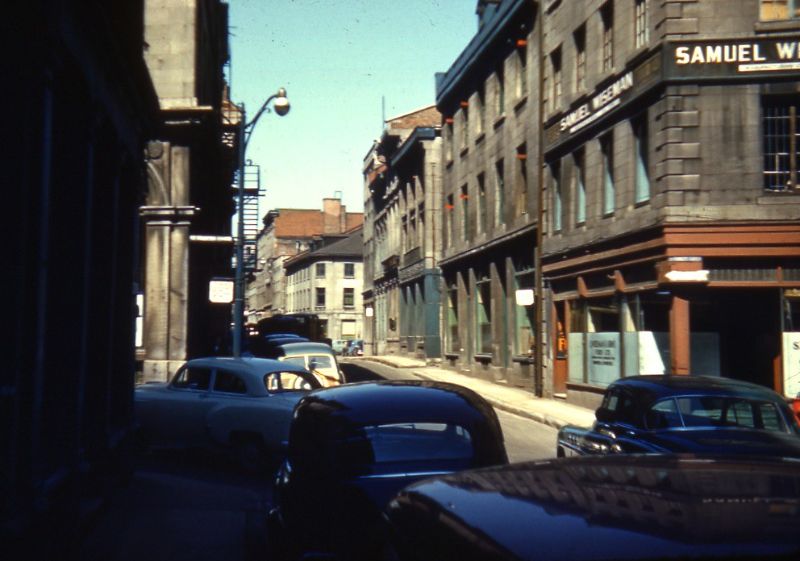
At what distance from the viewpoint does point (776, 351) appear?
65.2ft

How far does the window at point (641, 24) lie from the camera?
2200cm

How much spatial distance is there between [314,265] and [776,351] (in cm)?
7361

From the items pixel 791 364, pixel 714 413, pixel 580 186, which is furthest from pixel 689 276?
pixel 714 413

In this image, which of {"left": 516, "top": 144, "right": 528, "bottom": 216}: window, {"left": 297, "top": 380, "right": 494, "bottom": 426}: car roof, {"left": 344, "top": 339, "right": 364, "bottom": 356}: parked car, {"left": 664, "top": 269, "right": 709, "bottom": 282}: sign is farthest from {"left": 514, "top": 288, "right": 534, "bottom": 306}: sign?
{"left": 344, "top": 339, "right": 364, "bottom": 356}: parked car

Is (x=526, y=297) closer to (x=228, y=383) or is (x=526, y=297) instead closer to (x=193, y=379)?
(x=193, y=379)

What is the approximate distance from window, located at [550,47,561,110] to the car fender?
16909 millimetres

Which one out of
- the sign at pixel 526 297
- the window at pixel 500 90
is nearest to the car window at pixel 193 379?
the sign at pixel 526 297

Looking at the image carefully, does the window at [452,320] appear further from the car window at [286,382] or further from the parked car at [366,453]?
the parked car at [366,453]

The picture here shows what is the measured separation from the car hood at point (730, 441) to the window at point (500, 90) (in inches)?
1013

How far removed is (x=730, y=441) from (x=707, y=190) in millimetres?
12572

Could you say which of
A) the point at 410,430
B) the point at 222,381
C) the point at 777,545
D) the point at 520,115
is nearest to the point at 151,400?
the point at 222,381

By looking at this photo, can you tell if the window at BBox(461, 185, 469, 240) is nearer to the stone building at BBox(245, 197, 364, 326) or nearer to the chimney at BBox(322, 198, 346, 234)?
the stone building at BBox(245, 197, 364, 326)

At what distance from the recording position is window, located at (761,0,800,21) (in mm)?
20484

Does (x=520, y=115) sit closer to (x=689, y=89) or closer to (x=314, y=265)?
(x=689, y=89)
